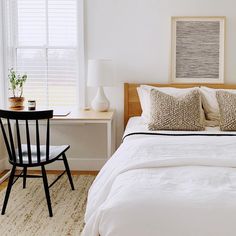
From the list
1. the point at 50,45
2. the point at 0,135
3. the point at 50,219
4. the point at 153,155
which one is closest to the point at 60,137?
the point at 0,135

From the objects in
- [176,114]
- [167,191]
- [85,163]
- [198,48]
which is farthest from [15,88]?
[167,191]

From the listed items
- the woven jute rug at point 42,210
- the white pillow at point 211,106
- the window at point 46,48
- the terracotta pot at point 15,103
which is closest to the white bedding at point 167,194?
the woven jute rug at point 42,210

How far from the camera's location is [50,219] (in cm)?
305

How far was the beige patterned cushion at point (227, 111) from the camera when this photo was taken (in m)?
3.43

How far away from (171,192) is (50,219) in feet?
4.71

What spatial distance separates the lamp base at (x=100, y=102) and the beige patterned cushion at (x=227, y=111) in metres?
1.15

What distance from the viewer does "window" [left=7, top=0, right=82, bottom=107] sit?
4.26m

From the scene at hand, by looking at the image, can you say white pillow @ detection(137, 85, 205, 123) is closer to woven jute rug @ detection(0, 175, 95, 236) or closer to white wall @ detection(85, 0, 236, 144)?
white wall @ detection(85, 0, 236, 144)

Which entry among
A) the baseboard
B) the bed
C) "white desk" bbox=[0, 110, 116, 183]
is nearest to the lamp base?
"white desk" bbox=[0, 110, 116, 183]

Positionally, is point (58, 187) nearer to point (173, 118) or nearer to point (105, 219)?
point (173, 118)

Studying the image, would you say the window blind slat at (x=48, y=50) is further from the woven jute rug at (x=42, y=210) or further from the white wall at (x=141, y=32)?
the woven jute rug at (x=42, y=210)

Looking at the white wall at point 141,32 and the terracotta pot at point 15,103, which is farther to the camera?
the white wall at point 141,32

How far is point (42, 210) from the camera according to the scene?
323 centimetres

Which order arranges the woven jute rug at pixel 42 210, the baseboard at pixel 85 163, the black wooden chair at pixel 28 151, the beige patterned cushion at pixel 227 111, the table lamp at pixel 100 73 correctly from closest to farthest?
the woven jute rug at pixel 42 210, the black wooden chair at pixel 28 151, the beige patterned cushion at pixel 227 111, the table lamp at pixel 100 73, the baseboard at pixel 85 163
